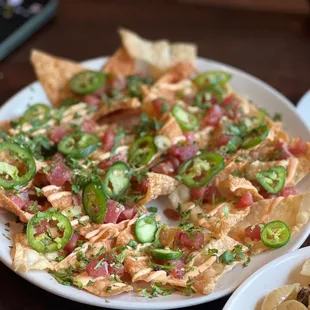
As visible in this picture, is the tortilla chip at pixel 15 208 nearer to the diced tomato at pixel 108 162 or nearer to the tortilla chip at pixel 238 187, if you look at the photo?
the diced tomato at pixel 108 162

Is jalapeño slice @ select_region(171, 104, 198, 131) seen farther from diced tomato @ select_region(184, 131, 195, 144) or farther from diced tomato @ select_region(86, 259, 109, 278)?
diced tomato @ select_region(86, 259, 109, 278)

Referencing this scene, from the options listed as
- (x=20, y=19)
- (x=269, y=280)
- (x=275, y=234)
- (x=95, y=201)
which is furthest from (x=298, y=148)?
(x=20, y=19)

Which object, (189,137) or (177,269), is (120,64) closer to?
(189,137)

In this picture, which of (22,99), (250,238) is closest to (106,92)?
(22,99)

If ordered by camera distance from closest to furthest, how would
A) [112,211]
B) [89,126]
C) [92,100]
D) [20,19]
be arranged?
[112,211] → [89,126] → [92,100] → [20,19]

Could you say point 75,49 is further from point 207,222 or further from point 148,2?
point 207,222
